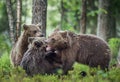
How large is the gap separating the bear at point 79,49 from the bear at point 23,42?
1.22 m

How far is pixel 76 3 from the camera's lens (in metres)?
23.9

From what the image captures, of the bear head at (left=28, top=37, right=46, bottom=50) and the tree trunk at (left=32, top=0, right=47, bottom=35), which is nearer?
the bear head at (left=28, top=37, right=46, bottom=50)

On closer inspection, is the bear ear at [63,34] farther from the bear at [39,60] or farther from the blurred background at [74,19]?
the blurred background at [74,19]

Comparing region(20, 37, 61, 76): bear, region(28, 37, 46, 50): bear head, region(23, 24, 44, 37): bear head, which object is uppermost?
region(23, 24, 44, 37): bear head

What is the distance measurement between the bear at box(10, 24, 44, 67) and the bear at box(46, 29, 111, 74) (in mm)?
1220

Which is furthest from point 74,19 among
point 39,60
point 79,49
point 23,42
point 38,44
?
point 39,60

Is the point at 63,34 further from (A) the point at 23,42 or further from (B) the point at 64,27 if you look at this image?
(B) the point at 64,27

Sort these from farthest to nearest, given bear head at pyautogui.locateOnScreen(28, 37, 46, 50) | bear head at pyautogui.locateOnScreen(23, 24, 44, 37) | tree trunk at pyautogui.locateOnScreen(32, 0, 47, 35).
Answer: tree trunk at pyautogui.locateOnScreen(32, 0, 47, 35) < bear head at pyautogui.locateOnScreen(23, 24, 44, 37) < bear head at pyautogui.locateOnScreen(28, 37, 46, 50)

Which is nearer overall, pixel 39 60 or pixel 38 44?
pixel 39 60

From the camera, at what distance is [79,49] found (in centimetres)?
1170

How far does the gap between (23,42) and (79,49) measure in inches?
71.3

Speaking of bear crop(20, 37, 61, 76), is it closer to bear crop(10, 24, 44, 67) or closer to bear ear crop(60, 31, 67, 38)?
bear ear crop(60, 31, 67, 38)

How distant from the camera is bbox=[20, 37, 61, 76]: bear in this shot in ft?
35.8

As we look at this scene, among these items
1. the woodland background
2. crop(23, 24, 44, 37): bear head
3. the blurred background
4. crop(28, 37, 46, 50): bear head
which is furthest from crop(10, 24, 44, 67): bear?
crop(28, 37, 46, 50): bear head
